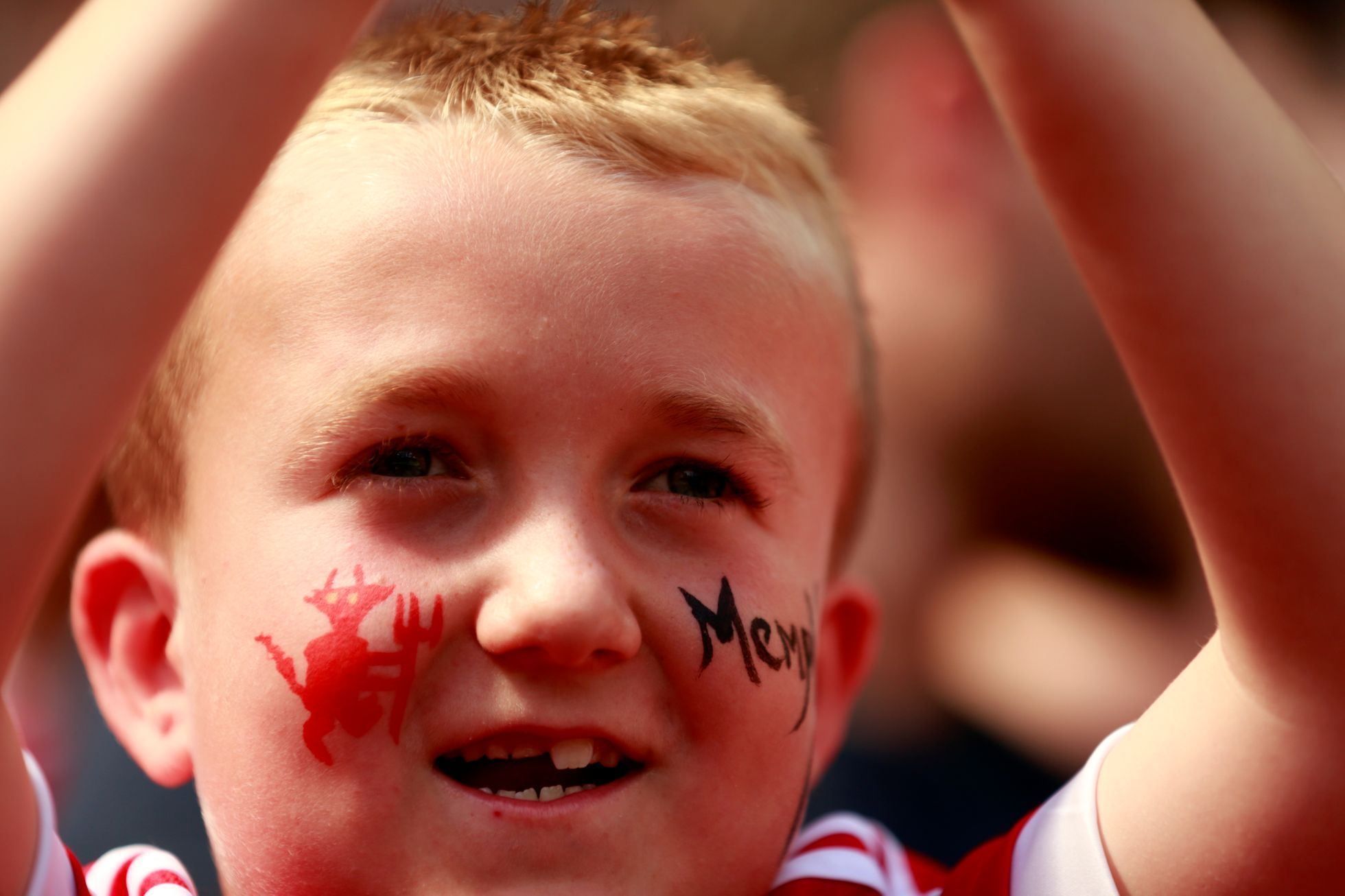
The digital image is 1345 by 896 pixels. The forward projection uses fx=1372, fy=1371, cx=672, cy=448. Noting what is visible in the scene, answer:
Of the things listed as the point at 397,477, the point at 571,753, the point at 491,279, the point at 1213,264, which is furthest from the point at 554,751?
the point at 1213,264

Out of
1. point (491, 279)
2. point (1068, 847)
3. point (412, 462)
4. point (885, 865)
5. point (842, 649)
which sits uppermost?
point (491, 279)

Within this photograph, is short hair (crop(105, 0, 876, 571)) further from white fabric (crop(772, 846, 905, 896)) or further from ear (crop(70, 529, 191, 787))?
white fabric (crop(772, 846, 905, 896))

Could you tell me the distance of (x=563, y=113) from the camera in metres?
1.25

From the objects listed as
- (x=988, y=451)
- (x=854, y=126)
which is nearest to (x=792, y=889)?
(x=988, y=451)

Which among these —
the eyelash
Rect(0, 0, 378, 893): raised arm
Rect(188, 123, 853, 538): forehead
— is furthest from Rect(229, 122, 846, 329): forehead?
Rect(0, 0, 378, 893): raised arm

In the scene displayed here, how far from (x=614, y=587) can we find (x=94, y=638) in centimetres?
58

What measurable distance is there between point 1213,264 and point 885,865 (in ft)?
2.53

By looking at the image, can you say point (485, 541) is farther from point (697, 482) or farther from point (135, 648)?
point (135, 648)

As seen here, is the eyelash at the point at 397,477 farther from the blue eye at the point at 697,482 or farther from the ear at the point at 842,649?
the ear at the point at 842,649

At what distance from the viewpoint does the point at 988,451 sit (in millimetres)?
2742

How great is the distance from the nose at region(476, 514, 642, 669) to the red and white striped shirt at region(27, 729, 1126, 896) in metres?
0.40

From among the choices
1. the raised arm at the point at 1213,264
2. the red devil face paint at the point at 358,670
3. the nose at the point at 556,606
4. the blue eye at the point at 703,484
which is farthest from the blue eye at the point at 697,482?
the raised arm at the point at 1213,264

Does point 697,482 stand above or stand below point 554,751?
above

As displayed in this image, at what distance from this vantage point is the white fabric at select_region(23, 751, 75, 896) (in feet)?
3.47
